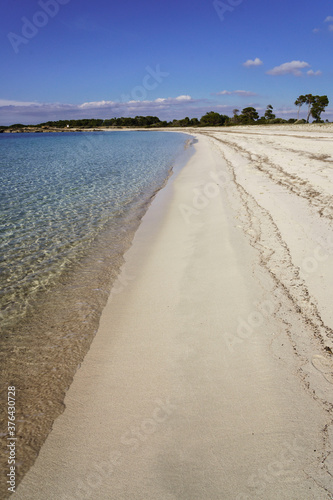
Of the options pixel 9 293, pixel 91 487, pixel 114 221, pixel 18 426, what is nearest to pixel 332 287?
pixel 91 487

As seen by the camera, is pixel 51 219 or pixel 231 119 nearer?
pixel 51 219

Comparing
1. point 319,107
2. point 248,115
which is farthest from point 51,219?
point 248,115

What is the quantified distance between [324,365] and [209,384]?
4.67 feet

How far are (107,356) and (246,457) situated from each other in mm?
2283

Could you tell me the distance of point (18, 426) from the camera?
3.27 meters

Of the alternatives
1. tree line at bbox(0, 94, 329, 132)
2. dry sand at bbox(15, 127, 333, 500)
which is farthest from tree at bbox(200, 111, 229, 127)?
dry sand at bbox(15, 127, 333, 500)

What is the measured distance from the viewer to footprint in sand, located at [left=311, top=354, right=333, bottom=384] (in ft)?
10.9

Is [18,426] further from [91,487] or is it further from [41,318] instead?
A: [41,318]

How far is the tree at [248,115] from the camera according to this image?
101m

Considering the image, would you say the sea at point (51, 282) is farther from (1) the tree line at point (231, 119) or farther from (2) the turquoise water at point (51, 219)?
(1) the tree line at point (231, 119)

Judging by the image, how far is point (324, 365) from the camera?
3.46 m

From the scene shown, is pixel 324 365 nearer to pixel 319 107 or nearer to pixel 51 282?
pixel 51 282

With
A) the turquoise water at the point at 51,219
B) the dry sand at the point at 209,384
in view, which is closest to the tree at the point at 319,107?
the turquoise water at the point at 51,219

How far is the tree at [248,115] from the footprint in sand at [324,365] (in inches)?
4291
